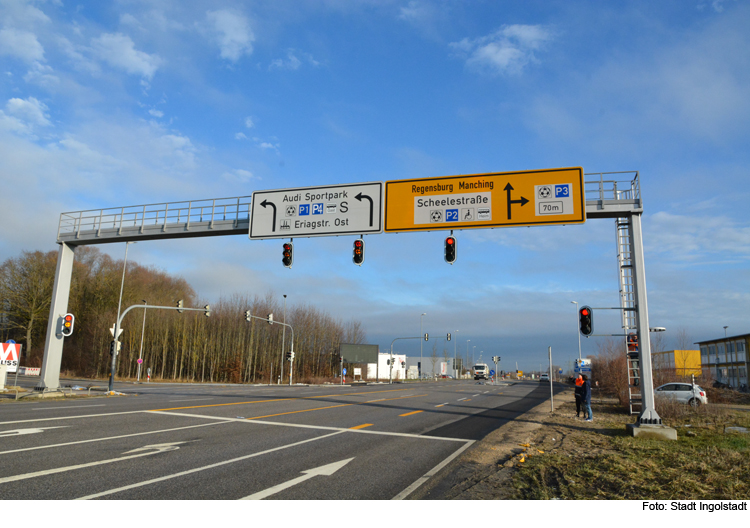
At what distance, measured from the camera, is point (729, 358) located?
63.6 meters

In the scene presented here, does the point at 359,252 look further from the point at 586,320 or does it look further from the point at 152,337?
the point at 152,337

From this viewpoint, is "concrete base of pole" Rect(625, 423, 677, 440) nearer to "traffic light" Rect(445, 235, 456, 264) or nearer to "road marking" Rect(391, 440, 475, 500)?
"road marking" Rect(391, 440, 475, 500)

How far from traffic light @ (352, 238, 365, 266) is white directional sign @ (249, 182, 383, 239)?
0.42 m

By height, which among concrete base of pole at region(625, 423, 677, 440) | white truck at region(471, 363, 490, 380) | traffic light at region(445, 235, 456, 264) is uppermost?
traffic light at region(445, 235, 456, 264)

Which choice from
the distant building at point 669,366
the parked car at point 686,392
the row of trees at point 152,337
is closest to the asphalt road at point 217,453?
the parked car at point 686,392

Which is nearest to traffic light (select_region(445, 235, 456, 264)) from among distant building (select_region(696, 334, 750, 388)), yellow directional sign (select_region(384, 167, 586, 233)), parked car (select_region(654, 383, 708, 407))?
yellow directional sign (select_region(384, 167, 586, 233))

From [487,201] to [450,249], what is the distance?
184 centimetres

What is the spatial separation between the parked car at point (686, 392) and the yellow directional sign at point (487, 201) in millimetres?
13856

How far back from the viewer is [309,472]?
7410mm

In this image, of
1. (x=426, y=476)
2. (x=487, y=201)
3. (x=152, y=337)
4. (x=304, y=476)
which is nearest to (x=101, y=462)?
(x=304, y=476)

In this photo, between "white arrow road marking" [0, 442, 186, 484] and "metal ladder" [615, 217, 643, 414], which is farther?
"metal ladder" [615, 217, 643, 414]

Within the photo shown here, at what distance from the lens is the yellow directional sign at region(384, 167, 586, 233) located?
544 inches

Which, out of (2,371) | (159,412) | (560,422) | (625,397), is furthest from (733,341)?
(2,371)

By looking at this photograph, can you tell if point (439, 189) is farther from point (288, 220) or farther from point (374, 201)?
point (288, 220)
